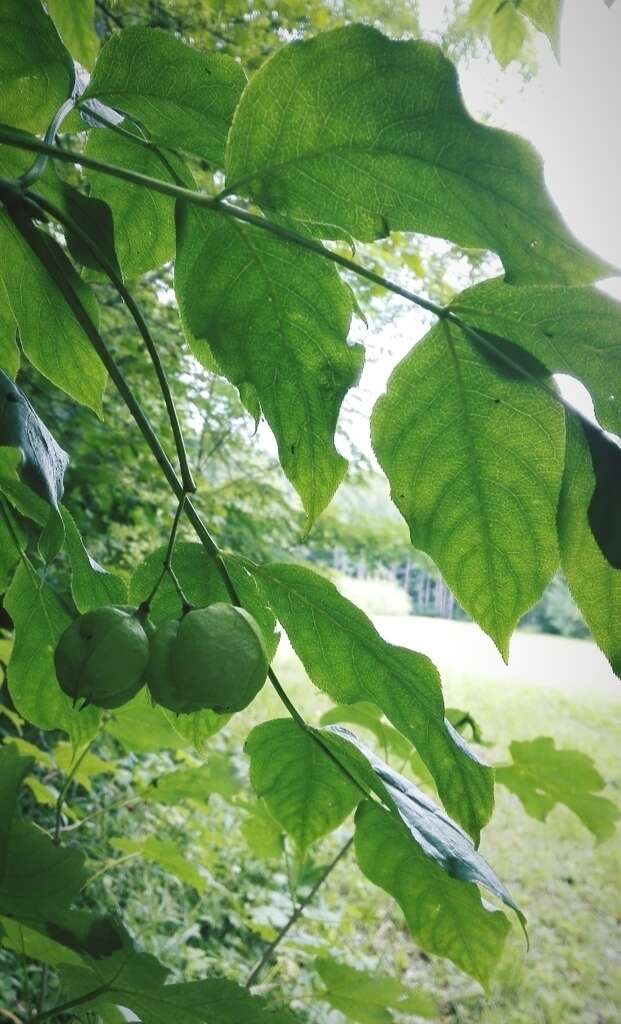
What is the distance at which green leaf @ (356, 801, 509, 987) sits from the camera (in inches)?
18.7

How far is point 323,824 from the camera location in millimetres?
528

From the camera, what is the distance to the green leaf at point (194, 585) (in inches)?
18.1

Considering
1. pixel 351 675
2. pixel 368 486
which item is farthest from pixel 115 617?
pixel 368 486

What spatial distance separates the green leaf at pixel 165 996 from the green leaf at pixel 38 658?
17cm

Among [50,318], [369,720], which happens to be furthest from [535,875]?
[50,318]

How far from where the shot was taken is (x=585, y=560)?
1.25 ft

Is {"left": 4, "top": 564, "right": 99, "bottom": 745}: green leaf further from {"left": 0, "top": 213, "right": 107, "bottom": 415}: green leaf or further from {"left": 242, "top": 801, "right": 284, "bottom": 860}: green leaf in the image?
{"left": 242, "top": 801, "right": 284, "bottom": 860}: green leaf

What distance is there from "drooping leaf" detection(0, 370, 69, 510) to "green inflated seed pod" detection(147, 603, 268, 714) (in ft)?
0.29

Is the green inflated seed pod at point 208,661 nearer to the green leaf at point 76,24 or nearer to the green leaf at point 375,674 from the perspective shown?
the green leaf at point 375,674

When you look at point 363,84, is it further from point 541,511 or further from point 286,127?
point 541,511

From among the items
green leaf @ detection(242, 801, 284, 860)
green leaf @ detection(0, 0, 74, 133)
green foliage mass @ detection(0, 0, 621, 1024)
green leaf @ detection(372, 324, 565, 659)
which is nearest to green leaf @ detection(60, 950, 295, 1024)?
green foliage mass @ detection(0, 0, 621, 1024)

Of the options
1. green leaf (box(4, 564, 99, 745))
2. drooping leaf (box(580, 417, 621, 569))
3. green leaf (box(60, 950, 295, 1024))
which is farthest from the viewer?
green leaf (box(4, 564, 99, 745))

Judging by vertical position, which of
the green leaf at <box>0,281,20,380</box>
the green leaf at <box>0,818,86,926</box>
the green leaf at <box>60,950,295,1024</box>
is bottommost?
the green leaf at <box>60,950,295,1024</box>

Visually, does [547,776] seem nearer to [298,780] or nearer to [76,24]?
[298,780]
